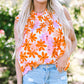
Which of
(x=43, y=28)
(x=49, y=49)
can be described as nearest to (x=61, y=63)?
(x=49, y=49)

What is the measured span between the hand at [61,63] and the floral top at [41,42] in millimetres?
28

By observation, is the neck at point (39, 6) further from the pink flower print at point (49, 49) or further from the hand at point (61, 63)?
the hand at point (61, 63)

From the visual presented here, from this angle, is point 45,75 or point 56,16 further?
point 56,16

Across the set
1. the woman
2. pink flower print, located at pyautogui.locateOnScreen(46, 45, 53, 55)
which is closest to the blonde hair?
the woman

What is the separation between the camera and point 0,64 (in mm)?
4312

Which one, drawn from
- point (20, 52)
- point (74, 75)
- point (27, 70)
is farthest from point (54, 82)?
point (74, 75)

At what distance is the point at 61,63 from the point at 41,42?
250 millimetres

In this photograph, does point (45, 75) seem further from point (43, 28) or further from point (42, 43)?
point (43, 28)

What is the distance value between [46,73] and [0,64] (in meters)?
2.77

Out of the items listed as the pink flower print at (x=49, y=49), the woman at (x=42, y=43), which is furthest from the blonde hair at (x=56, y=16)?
the pink flower print at (x=49, y=49)

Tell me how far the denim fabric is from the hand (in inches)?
1.3

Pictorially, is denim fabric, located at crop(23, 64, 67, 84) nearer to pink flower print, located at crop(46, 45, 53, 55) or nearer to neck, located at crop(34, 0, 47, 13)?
pink flower print, located at crop(46, 45, 53, 55)

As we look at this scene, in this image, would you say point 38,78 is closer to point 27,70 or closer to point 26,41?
point 27,70

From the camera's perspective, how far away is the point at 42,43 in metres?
1.75
